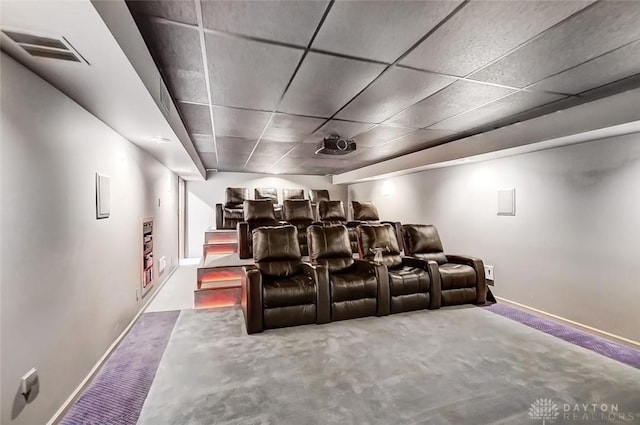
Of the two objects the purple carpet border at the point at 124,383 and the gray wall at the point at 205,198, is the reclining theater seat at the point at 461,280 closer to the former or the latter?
the purple carpet border at the point at 124,383

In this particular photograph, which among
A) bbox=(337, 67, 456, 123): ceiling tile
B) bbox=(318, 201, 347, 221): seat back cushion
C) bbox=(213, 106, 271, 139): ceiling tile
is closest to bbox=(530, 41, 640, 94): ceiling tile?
bbox=(337, 67, 456, 123): ceiling tile

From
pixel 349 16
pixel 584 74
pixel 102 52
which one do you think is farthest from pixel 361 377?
pixel 584 74

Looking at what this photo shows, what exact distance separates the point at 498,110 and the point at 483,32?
5.99ft

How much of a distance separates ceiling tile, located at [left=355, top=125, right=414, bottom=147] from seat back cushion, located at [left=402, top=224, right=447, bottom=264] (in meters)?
1.46

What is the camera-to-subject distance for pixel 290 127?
12.7 ft

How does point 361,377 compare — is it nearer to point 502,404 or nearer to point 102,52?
point 502,404

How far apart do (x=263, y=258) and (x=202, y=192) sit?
17.0 ft

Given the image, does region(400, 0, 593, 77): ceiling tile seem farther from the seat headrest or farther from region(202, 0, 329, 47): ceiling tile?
the seat headrest

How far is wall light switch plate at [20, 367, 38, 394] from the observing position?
60.9 inches

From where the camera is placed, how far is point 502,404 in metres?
1.96

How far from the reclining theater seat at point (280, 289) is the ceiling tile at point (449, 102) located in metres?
2.18

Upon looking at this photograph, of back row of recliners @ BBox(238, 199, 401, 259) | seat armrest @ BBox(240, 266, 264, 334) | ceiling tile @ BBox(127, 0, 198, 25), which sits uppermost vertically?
ceiling tile @ BBox(127, 0, 198, 25)

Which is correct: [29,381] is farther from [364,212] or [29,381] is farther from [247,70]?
[364,212]

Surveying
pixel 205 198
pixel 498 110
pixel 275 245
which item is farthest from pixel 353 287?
pixel 205 198
